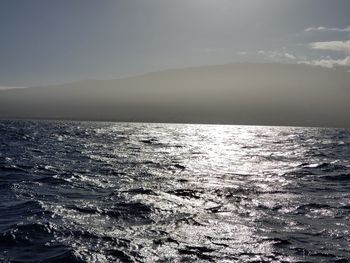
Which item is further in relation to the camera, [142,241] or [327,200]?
[327,200]

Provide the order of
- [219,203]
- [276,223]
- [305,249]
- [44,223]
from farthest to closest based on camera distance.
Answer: [219,203] < [276,223] < [44,223] < [305,249]

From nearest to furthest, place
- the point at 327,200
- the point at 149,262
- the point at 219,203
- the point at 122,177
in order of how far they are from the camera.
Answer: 1. the point at 149,262
2. the point at 219,203
3. the point at 327,200
4. the point at 122,177

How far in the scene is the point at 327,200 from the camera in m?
20.2

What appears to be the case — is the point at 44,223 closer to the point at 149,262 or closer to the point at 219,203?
the point at 149,262

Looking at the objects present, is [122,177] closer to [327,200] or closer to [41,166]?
[41,166]

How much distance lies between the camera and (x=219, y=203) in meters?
18.2

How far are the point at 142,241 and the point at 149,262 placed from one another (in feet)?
5.68

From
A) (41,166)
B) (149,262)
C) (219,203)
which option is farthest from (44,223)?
(41,166)

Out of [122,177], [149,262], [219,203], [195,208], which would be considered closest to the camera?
[149,262]

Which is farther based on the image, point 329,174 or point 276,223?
point 329,174

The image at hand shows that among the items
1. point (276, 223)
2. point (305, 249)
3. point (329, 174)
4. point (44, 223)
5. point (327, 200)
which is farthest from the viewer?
point (329, 174)

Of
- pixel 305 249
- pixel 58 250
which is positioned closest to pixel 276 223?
pixel 305 249

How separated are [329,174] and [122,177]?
15.8 meters

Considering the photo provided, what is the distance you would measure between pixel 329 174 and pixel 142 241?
21.7 m
